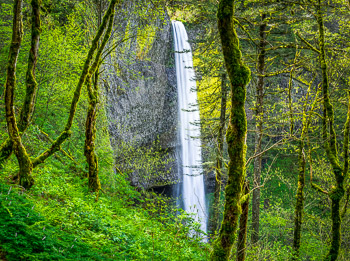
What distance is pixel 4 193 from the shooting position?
4062 millimetres

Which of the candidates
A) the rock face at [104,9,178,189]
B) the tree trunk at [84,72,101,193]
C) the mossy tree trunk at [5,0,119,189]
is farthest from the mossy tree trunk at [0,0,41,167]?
Result: the rock face at [104,9,178,189]

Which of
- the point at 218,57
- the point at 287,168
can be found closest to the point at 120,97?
the point at 218,57

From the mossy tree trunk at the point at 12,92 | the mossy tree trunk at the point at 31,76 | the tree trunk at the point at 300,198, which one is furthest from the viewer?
the tree trunk at the point at 300,198

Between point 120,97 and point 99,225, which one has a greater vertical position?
point 120,97

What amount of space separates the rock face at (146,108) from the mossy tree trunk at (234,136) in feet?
29.0

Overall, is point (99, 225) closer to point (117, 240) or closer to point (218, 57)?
point (117, 240)

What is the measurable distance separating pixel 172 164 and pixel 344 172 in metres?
15.8

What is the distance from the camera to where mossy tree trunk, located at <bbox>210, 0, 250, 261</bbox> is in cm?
301

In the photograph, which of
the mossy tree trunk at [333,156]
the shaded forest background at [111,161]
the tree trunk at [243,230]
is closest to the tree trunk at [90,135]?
the shaded forest background at [111,161]

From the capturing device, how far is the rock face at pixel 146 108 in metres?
13.0

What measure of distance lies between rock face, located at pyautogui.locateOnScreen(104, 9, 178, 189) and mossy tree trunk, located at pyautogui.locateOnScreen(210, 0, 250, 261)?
29.0 ft

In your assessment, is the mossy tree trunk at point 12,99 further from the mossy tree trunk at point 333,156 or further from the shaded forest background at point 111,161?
the mossy tree trunk at point 333,156

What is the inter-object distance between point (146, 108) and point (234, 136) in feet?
47.2

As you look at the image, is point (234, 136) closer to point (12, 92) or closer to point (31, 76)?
point (12, 92)
